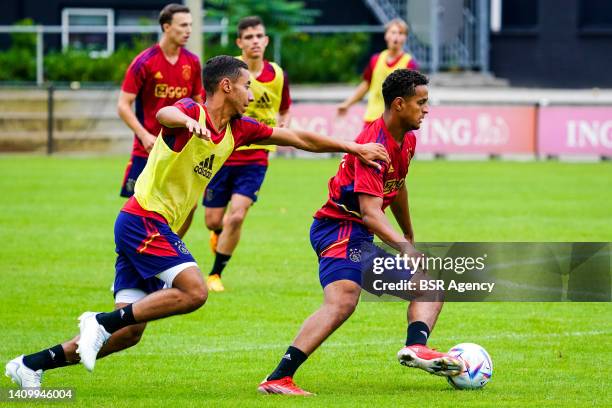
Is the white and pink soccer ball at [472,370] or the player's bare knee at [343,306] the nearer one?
the player's bare knee at [343,306]

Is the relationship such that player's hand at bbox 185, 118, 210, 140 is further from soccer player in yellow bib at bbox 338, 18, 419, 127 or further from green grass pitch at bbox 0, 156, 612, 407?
soccer player in yellow bib at bbox 338, 18, 419, 127

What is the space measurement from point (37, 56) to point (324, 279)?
2605 centimetres

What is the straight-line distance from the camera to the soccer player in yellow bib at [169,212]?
745cm

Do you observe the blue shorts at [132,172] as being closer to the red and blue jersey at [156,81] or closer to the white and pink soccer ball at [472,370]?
the red and blue jersey at [156,81]

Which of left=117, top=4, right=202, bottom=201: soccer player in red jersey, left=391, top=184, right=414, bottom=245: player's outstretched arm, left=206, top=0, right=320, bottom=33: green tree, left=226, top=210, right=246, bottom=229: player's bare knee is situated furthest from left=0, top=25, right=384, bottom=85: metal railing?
left=391, top=184, right=414, bottom=245: player's outstretched arm

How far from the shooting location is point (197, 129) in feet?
23.9

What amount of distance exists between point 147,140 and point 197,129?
13.8ft

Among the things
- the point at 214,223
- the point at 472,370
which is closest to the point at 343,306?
the point at 472,370

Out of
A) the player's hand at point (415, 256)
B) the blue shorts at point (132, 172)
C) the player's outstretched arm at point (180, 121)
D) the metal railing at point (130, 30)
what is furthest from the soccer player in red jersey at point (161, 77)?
the metal railing at point (130, 30)

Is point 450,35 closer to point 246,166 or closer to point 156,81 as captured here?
point 246,166

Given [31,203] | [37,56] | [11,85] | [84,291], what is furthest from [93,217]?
[37,56]

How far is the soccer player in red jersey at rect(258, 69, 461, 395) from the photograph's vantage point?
25.2 feet

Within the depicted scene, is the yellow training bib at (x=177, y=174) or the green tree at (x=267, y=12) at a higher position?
the green tree at (x=267, y=12)

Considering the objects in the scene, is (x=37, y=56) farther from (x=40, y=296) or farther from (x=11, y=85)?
(x=40, y=296)
